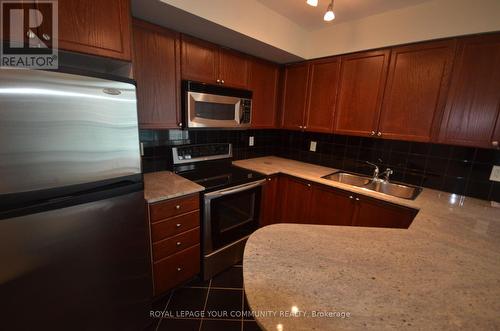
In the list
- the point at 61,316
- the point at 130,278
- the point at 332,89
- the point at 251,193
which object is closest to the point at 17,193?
the point at 61,316

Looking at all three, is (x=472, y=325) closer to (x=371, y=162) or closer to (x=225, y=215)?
(x=225, y=215)

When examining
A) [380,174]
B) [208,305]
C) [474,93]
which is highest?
[474,93]

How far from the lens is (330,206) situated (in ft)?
6.78

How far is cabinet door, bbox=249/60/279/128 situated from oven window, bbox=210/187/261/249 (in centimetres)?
98

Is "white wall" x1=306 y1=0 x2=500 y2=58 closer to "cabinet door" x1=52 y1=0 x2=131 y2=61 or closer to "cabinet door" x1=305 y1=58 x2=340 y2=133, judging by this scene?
"cabinet door" x1=305 y1=58 x2=340 y2=133

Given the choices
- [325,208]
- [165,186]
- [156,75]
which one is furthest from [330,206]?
[156,75]

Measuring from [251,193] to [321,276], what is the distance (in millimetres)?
1354

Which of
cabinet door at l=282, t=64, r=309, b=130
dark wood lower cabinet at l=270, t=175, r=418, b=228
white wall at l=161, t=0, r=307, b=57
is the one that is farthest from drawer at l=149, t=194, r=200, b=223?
cabinet door at l=282, t=64, r=309, b=130

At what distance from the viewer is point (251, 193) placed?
6.79ft

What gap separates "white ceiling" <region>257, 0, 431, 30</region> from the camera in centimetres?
178

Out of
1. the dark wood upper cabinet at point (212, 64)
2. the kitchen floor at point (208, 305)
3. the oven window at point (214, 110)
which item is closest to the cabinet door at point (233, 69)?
the dark wood upper cabinet at point (212, 64)

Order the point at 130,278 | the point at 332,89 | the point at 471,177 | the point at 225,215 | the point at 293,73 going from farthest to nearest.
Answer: the point at 293,73 < the point at 332,89 < the point at 225,215 < the point at 471,177 < the point at 130,278

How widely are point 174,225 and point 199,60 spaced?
4.89 feet

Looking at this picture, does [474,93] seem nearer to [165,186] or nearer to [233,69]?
[233,69]
